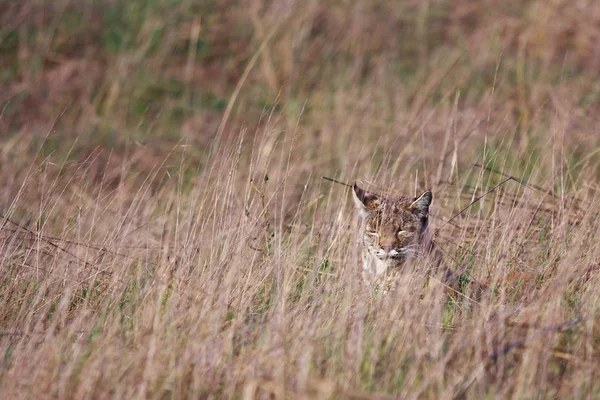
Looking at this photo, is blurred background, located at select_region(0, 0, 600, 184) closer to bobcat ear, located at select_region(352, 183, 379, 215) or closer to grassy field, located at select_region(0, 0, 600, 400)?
grassy field, located at select_region(0, 0, 600, 400)

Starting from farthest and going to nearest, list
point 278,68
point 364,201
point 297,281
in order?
point 278,68
point 364,201
point 297,281

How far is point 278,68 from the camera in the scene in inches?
463

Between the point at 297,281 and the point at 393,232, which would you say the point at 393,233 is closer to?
the point at 393,232

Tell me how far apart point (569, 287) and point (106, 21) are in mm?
8710

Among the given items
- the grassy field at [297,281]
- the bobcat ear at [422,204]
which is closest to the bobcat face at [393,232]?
the bobcat ear at [422,204]

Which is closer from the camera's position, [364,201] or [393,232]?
[393,232]

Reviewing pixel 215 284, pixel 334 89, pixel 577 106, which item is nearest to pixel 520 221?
pixel 215 284

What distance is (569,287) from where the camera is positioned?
4836mm

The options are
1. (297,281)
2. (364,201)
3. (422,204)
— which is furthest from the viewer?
(364,201)

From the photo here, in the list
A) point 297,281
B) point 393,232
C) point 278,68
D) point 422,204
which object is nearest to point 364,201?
point 393,232

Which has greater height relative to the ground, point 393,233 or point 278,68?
point 393,233

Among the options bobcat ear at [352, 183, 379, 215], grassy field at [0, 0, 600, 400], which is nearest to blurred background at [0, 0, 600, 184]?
grassy field at [0, 0, 600, 400]

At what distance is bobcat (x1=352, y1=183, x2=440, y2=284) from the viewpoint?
559cm

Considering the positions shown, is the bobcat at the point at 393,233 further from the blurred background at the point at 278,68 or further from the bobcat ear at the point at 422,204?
the blurred background at the point at 278,68
